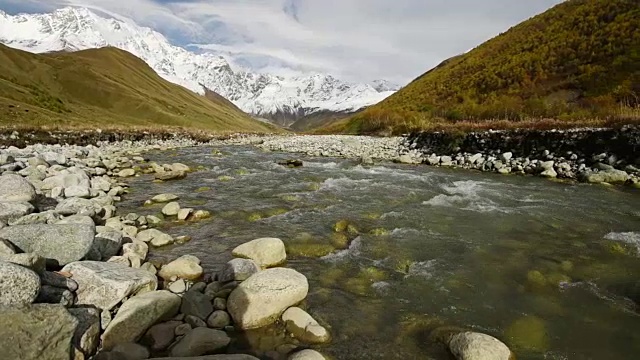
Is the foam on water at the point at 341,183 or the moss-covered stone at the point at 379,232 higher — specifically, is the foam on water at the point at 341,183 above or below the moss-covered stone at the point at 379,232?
above

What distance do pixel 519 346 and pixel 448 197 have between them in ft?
29.1

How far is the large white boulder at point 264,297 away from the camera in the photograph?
5.57 meters

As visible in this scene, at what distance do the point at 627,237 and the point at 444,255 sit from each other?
510 centimetres

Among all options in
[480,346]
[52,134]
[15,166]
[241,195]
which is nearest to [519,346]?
[480,346]

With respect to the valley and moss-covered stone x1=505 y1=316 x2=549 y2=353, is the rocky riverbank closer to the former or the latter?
the valley

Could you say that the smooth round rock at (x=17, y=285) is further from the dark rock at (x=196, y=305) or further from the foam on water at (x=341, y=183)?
the foam on water at (x=341, y=183)

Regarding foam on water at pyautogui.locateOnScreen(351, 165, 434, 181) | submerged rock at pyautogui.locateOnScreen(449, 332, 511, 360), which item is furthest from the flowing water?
foam on water at pyautogui.locateOnScreen(351, 165, 434, 181)

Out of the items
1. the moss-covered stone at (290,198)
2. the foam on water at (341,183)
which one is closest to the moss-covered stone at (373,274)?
the moss-covered stone at (290,198)

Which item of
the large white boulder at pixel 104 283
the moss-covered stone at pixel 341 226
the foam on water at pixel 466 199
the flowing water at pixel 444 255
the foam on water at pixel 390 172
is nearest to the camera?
the large white boulder at pixel 104 283

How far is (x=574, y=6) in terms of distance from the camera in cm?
5594

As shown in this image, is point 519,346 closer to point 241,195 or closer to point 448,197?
point 448,197

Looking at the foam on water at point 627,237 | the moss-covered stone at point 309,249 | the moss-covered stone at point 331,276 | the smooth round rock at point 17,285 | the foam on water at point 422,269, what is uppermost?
the smooth round rock at point 17,285

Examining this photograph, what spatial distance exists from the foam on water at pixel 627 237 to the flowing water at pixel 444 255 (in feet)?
0.09

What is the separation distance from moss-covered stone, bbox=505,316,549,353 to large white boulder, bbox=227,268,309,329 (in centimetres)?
324
